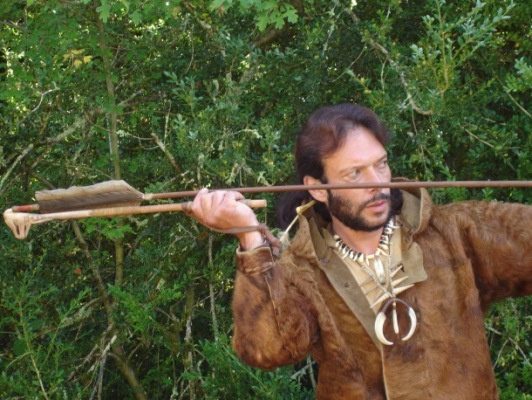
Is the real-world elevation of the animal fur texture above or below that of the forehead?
below

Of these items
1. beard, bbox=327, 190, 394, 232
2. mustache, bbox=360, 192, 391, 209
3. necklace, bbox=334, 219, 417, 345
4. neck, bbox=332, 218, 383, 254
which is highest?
mustache, bbox=360, 192, 391, 209

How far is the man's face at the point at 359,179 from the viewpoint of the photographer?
2824 mm

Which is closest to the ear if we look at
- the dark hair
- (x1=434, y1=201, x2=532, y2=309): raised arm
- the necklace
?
the dark hair

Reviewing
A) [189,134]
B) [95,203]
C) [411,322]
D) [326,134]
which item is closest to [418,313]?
[411,322]

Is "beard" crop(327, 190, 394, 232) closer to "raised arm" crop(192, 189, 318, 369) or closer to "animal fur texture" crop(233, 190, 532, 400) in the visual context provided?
"animal fur texture" crop(233, 190, 532, 400)

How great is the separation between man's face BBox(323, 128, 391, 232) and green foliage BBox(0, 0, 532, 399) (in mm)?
893

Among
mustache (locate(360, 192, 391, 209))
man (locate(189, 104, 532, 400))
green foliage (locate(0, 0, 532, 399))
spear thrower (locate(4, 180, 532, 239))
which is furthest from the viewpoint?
green foliage (locate(0, 0, 532, 399))

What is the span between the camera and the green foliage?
3949 mm

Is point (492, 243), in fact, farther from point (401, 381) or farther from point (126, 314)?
point (126, 314)

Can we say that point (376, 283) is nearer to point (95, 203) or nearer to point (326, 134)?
point (326, 134)

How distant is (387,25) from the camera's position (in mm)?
4020

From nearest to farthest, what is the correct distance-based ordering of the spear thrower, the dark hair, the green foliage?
the spear thrower < the dark hair < the green foliage

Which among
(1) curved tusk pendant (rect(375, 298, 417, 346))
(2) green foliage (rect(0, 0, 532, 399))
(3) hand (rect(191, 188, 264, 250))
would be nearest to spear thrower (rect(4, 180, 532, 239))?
(3) hand (rect(191, 188, 264, 250))

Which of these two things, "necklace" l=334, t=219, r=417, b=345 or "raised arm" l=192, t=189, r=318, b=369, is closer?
"raised arm" l=192, t=189, r=318, b=369
